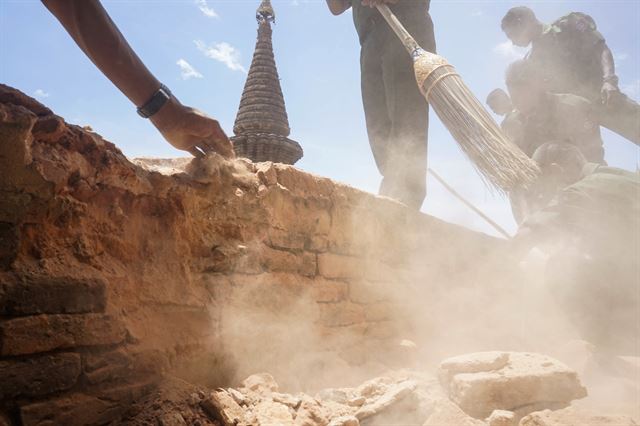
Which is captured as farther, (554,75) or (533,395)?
(554,75)

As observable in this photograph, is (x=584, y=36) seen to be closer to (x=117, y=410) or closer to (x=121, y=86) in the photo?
(x=121, y=86)

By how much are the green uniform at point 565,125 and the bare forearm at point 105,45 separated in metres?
5.92

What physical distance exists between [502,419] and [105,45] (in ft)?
7.40

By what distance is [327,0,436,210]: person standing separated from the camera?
3541 millimetres

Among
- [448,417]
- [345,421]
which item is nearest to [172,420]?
[345,421]

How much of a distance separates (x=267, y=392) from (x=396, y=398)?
60 centimetres

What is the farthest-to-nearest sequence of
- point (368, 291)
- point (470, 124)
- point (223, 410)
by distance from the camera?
point (470, 124), point (368, 291), point (223, 410)

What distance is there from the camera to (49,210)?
1313 mm

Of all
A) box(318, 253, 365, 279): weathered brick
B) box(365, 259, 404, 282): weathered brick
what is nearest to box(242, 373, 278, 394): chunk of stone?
box(318, 253, 365, 279): weathered brick

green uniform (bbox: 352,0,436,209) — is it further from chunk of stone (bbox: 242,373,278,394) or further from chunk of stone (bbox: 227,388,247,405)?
chunk of stone (bbox: 227,388,247,405)

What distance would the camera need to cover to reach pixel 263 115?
1048cm

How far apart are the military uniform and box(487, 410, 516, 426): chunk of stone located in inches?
241

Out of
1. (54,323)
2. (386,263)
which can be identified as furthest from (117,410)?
(386,263)

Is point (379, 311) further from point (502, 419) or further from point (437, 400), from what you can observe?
point (502, 419)
